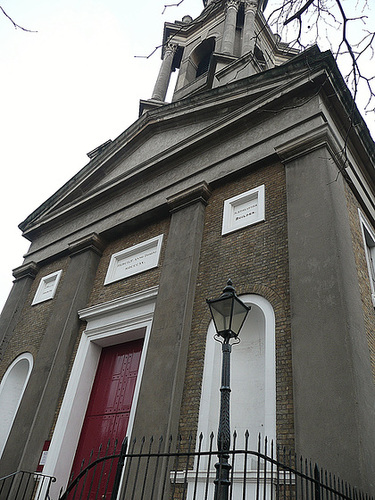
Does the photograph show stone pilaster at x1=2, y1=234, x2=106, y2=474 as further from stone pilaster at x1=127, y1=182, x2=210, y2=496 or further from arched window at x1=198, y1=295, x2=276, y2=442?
arched window at x1=198, y1=295, x2=276, y2=442

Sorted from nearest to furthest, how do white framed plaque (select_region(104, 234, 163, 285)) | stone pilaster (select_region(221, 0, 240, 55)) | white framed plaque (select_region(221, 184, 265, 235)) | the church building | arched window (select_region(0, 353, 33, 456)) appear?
the church building, white framed plaque (select_region(221, 184, 265, 235)), white framed plaque (select_region(104, 234, 163, 285)), arched window (select_region(0, 353, 33, 456)), stone pilaster (select_region(221, 0, 240, 55))

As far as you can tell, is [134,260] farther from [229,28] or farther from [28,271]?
[229,28]

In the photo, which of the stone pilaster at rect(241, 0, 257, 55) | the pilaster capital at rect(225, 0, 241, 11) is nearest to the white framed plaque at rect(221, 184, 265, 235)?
the stone pilaster at rect(241, 0, 257, 55)

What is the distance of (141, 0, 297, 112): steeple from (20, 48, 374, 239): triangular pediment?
473 centimetres

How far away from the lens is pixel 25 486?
354 inches

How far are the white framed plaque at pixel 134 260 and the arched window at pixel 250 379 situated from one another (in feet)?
10.5

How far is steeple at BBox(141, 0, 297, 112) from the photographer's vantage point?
18375 millimetres

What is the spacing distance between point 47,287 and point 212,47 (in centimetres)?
1523

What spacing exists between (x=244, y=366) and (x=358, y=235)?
3780 mm

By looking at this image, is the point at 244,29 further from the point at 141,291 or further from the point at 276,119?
the point at 141,291

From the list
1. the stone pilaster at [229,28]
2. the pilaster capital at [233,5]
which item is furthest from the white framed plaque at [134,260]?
the pilaster capital at [233,5]

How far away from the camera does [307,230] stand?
296 inches

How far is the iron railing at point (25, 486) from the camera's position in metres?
8.74

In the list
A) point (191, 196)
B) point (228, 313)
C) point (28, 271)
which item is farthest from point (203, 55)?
point (228, 313)
